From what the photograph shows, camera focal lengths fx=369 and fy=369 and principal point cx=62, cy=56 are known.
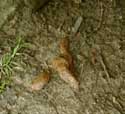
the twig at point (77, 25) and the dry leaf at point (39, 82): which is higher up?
the twig at point (77, 25)

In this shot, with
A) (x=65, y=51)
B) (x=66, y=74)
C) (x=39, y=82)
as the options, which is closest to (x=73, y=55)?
(x=65, y=51)

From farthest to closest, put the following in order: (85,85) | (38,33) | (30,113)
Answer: (38,33)
(85,85)
(30,113)

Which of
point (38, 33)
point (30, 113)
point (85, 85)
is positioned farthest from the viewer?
point (38, 33)

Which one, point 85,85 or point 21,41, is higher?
point 21,41

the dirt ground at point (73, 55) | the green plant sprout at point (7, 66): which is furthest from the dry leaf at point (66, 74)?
the green plant sprout at point (7, 66)

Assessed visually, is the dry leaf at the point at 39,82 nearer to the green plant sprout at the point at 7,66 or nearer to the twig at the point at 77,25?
the green plant sprout at the point at 7,66

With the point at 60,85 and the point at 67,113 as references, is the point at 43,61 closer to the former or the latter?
the point at 60,85

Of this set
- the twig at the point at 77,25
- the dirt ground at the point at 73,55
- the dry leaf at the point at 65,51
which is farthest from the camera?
the twig at the point at 77,25

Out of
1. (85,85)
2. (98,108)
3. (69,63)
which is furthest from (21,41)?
(98,108)

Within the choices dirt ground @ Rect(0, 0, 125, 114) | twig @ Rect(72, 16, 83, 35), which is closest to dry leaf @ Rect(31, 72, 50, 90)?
dirt ground @ Rect(0, 0, 125, 114)
